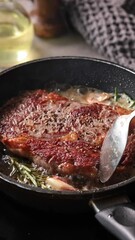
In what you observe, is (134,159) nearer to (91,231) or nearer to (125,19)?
(91,231)

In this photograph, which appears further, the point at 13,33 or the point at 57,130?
the point at 13,33

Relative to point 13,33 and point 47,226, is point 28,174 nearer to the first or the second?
point 47,226

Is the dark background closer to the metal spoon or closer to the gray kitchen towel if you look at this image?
the metal spoon

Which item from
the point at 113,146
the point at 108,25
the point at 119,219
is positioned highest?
the point at 108,25

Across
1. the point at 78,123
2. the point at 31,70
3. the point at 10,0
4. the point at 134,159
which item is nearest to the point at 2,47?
the point at 10,0

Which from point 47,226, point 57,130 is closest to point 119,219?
point 47,226

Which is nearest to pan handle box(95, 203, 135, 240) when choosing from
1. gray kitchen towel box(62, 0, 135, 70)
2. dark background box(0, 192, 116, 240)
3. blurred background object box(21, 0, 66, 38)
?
dark background box(0, 192, 116, 240)
